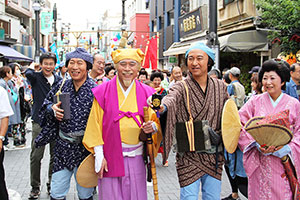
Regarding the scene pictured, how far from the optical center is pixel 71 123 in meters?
4.12

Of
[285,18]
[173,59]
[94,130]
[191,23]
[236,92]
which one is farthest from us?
[173,59]

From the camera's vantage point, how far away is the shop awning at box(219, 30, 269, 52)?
41.0 ft

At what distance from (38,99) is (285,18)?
687 centimetres

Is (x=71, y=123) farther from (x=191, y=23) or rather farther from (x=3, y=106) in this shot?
(x=191, y=23)

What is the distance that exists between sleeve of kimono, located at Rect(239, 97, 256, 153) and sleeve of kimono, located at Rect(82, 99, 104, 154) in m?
1.45

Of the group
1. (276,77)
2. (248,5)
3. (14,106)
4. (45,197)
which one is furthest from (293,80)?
(248,5)

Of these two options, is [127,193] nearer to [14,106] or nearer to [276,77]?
[276,77]

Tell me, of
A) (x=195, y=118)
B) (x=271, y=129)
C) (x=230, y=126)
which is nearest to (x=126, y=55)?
(x=195, y=118)

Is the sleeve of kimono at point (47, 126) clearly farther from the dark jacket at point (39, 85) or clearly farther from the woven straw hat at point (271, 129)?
the woven straw hat at point (271, 129)

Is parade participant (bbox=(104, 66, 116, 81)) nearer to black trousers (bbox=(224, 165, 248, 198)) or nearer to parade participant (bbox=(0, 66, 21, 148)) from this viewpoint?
parade participant (bbox=(0, 66, 21, 148))

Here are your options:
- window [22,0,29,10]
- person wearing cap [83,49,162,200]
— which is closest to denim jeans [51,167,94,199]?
person wearing cap [83,49,162,200]

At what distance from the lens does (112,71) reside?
9.23 meters

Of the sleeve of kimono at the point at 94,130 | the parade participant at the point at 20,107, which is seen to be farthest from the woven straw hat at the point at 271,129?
the parade participant at the point at 20,107

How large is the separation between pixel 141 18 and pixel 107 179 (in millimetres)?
39319
